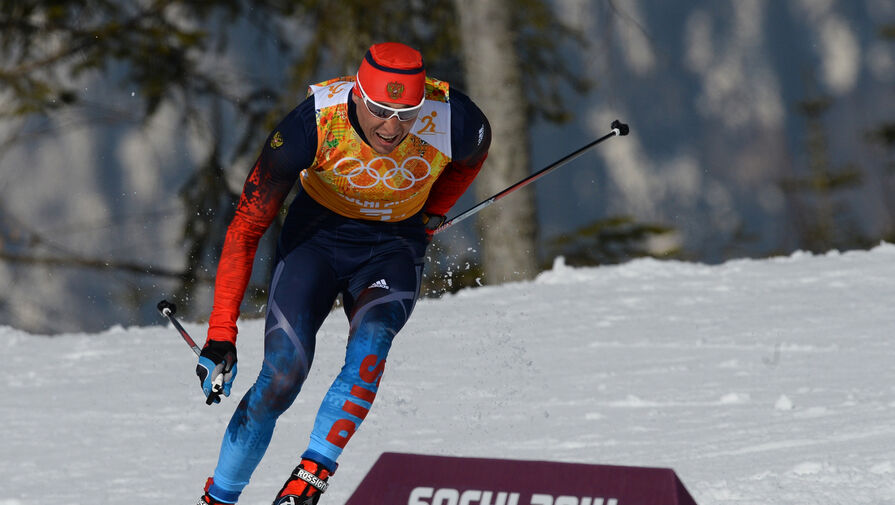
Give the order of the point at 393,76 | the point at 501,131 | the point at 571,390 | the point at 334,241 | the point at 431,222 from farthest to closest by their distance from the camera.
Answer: the point at 501,131
the point at 571,390
the point at 431,222
the point at 334,241
the point at 393,76

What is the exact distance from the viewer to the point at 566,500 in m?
2.85

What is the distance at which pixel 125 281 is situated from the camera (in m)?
12.7

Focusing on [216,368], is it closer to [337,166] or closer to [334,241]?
[334,241]

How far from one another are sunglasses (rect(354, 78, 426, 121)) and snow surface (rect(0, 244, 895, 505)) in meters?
1.58

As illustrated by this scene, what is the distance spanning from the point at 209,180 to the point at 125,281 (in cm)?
148

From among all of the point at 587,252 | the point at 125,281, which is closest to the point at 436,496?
the point at 587,252

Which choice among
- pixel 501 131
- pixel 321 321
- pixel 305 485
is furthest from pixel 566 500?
pixel 501 131

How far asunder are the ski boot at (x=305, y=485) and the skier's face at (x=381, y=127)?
963 mm

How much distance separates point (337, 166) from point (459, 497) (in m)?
1.17

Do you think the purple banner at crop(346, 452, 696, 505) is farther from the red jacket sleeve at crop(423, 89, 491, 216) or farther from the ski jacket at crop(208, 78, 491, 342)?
the red jacket sleeve at crop(423, 89, 491, 216)

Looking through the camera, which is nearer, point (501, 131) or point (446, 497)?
point (446, 497)

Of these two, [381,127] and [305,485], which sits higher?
[381,127]

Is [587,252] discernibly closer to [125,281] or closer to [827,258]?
[827,258]

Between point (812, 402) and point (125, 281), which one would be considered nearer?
point (812, 402)
